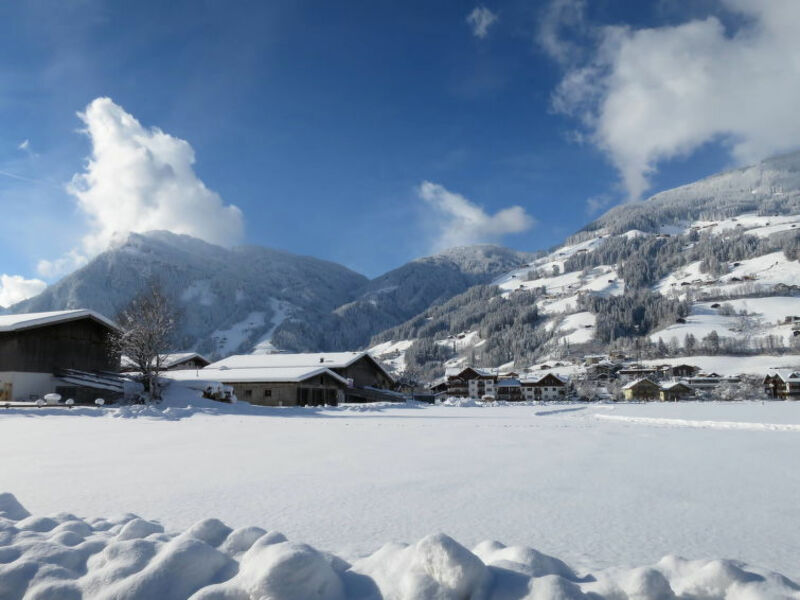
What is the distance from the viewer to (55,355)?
34.5 meters

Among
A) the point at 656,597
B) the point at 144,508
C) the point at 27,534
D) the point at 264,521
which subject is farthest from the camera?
the point at 144,508

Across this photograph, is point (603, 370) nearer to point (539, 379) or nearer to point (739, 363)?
point (539, 379)

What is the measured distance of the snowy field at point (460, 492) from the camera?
4496mm

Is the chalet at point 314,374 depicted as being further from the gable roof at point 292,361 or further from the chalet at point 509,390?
the chalet at point 509,390

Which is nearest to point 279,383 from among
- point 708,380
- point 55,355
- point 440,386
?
point 55,355

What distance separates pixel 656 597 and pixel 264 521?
11.7ft

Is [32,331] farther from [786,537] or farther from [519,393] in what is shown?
[519,393]

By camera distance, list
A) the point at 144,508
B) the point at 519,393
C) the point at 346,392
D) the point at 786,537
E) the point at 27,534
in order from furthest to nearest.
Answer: the point at 519,393
the point at 346,392
the point at 144,508
the point at 786,537
the point at 27,534

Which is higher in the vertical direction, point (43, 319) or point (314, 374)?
point (43, 319)

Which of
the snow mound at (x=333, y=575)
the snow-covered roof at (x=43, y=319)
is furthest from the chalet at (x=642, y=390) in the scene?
the snow mound at (x=333, y=575)

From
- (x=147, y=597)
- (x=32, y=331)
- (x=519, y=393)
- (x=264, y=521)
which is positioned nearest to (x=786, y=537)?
(x=264, y=521)

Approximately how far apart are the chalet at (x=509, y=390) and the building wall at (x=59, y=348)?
105800 mm

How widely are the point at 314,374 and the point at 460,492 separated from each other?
44.1 meters

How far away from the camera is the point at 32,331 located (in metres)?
33.4
